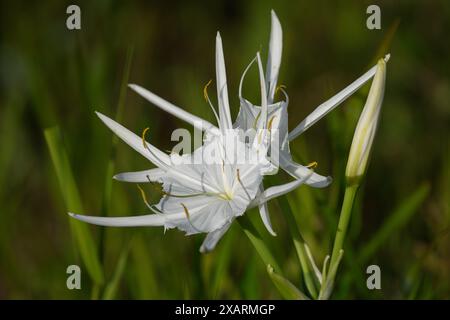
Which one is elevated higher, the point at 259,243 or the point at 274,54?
the point at 274,54

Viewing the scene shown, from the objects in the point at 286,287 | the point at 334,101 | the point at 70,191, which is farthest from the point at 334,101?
the point at 70,191

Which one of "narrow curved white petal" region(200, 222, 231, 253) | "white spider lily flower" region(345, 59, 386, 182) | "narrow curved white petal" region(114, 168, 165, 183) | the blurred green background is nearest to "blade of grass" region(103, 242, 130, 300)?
the blurred green background

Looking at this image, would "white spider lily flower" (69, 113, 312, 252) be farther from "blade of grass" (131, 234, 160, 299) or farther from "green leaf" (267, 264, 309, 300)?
"blade of grass" (131, 234, 160, 299)

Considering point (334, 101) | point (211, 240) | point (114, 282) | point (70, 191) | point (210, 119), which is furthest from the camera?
point (210, 119)

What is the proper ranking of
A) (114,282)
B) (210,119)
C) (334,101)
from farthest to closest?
(210,119) → (114,282) → (334,101)

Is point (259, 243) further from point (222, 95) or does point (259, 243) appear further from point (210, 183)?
point (222, 95)
